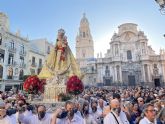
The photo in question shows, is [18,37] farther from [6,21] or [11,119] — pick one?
[11,119]

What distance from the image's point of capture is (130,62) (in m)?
47.7

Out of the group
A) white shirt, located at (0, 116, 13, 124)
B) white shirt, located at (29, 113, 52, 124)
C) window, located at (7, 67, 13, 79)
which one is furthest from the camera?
window, located at (7, 67, 13, 79)

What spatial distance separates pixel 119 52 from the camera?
1914 inches

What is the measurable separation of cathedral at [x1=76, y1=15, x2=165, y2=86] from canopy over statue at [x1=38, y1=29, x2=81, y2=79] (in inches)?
1511

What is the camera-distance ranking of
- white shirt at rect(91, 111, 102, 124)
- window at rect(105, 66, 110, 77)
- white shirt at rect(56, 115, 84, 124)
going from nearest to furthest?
white shirt at rect(56, 115, 84, 124), white shirt at rect(91, 111, 102, 124), window at rect(105, 66, 110, 77)

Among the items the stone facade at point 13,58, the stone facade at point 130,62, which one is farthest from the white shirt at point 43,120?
the stone facade at point 130,62

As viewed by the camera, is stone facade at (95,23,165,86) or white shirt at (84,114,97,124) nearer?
white shirt at (84,114,97,124)

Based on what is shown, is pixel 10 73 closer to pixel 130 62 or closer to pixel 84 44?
pixel 130 62

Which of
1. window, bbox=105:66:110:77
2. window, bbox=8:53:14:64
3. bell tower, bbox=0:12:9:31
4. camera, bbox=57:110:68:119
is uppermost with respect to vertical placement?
bell tower, bbox=0:12:9:31

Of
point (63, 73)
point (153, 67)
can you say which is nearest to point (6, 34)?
point (63, 73)

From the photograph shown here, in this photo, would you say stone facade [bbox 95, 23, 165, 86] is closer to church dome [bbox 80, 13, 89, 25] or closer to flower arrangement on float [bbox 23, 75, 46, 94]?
church dome [bbox 80, 13, 89, 25]

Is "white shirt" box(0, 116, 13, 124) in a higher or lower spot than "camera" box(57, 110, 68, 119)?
lower

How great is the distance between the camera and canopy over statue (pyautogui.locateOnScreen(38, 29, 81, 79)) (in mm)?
8539

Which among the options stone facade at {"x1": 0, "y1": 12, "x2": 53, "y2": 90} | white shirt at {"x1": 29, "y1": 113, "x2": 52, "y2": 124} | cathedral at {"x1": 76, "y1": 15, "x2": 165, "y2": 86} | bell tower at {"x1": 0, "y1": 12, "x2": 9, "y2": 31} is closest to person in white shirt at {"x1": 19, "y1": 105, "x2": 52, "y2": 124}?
white shirt at {"x1": 29, "y1": 113, "x2": 52, "y2": 124}
